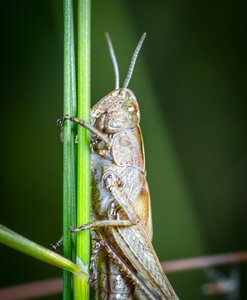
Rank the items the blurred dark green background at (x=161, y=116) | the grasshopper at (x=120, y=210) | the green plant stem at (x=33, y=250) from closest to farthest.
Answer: the green plant stem at (x=33, y=250) < the grasshopper at (x=120, y=210) < the blurred dark green background at (x=161, y=116)

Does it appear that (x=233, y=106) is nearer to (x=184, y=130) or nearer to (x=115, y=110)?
(x=184, y=130)

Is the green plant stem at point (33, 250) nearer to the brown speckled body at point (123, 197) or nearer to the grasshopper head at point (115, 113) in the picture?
the brown speckled body at point (123, 197)

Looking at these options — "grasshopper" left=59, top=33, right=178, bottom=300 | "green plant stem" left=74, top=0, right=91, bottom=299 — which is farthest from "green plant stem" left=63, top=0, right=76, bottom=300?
"grasshopper" left=59, top=33, right=178, bottom=300

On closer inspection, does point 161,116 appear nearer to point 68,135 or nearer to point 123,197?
point 123,197

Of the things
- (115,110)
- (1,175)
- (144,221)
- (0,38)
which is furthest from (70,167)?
(0,38)

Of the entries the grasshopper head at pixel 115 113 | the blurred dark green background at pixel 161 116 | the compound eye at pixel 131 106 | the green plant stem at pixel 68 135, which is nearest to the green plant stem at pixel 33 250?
the green plant stem at pixel 68 135

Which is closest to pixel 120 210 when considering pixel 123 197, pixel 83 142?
pixel 123 197

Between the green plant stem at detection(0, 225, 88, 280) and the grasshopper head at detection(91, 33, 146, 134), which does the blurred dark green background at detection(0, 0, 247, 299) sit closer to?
the grasshopper head at detection(91, 33, 146, 134)
